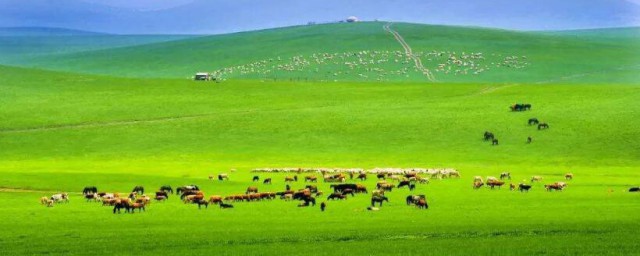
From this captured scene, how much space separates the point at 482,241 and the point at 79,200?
21126 millimetres

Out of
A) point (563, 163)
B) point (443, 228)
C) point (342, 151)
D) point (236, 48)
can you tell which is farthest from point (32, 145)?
point (236, 48)

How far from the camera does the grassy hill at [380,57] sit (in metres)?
142

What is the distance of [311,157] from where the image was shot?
2854 inches

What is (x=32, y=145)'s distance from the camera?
264 feet

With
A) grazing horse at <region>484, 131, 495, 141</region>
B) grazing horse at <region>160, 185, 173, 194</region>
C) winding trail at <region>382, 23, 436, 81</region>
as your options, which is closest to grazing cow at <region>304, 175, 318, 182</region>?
grazing horse at <region>160, 185, 173, 194</region>

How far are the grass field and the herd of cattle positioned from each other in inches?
30.3

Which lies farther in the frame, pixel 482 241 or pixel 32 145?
pixel 32 145

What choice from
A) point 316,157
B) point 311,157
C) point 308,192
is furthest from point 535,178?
point 311,157

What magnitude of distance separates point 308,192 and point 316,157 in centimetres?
2748

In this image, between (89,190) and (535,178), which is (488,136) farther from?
(89,190)

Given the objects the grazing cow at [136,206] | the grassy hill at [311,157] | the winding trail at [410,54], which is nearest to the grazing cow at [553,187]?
the grassy hill at [311,157]

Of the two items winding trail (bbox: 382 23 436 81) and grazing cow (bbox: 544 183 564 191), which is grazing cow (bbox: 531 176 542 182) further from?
winding trail (bbox: 382 23 436 81)

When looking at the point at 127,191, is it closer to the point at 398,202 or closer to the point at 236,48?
the point at 398,202

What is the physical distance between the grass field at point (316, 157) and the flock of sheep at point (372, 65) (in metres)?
6.59
